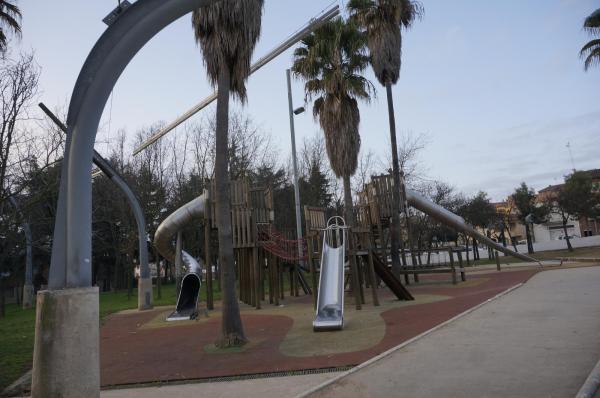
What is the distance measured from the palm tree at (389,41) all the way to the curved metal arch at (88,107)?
51.8ft

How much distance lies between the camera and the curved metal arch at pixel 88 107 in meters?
4.54

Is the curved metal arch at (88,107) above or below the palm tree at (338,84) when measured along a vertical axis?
below

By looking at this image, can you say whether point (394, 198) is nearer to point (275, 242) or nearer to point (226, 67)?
point (275, 242)

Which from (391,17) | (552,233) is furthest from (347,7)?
(552,233)

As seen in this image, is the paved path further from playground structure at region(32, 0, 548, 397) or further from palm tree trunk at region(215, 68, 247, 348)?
palm tree trunk at region(215, 68, 247, 348)

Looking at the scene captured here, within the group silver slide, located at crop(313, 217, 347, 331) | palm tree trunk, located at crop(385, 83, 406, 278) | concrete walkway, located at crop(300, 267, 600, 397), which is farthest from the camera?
palm tree trunk, located at crop(385, 83, 406, 278)

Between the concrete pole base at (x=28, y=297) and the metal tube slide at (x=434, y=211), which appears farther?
the concrete pole base at (x=28, y=297)

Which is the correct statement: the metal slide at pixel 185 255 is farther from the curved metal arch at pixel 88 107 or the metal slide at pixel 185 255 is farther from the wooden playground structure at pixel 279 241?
the curved metal arch at pixel 88 107

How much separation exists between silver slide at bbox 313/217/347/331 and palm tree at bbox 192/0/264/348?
202 centimetres

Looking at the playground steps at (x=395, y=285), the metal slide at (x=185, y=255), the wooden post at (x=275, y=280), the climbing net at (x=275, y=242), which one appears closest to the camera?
the playground steps at (x=395, y=285)

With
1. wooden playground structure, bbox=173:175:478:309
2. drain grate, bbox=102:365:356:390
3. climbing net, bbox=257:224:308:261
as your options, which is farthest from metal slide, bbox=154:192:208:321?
drain grate, bbox=102:365:356:390

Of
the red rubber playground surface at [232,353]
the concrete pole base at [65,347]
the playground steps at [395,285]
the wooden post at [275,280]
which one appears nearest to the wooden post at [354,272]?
the red rubber playground surface at [232,353]

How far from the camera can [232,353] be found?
9047mm

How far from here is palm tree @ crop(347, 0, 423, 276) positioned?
19.4 metres
